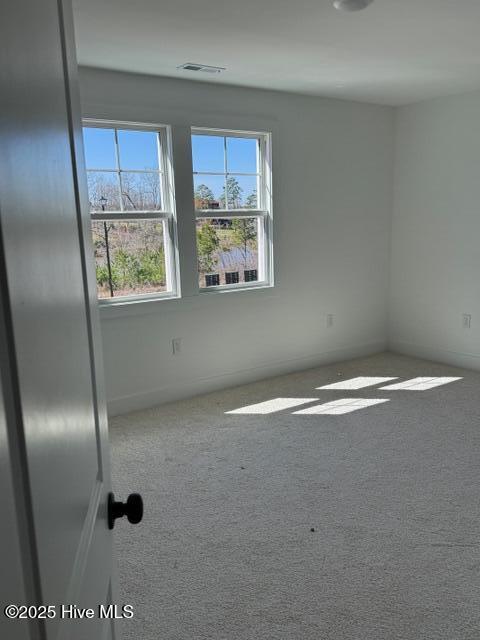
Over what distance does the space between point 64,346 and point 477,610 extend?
6.25 ft

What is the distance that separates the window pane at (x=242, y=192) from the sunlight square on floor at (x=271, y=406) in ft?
5.73

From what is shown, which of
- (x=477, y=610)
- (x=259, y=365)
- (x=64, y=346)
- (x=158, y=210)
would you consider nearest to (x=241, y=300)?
(x=259, y=365)

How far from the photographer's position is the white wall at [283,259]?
368cm

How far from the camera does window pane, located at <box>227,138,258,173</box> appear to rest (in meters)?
4.08

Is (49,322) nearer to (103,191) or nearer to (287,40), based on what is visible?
(287,40)

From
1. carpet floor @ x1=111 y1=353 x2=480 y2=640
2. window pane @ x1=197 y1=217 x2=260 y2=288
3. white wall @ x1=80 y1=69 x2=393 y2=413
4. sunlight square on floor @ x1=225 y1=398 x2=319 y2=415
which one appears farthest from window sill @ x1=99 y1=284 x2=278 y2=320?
sunlight square on floor @ x1=225 y1=398 x2=319 y2=415

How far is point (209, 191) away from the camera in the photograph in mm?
4004

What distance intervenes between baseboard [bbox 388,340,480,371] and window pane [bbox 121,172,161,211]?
3153mm

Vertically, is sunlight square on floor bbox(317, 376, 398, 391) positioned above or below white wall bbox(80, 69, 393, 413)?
below

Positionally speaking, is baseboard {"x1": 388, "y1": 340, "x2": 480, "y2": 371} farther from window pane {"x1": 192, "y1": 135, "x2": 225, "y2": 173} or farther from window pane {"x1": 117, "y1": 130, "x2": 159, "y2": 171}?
window pane {"x1": 117, "y1": 130, "x2": 159, "y2": 171}

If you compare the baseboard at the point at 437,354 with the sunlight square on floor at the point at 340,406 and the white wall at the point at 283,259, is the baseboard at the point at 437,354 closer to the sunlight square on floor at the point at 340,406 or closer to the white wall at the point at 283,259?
the white wall at the point at 283,259

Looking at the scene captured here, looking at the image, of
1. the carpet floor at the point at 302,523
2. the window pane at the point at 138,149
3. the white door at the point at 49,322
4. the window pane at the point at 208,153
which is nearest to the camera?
the white door at the point at 49,322

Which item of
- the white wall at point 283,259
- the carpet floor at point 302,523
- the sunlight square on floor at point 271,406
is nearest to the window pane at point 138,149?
the white wall at point 283,259

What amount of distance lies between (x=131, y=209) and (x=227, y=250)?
95 centimetres
